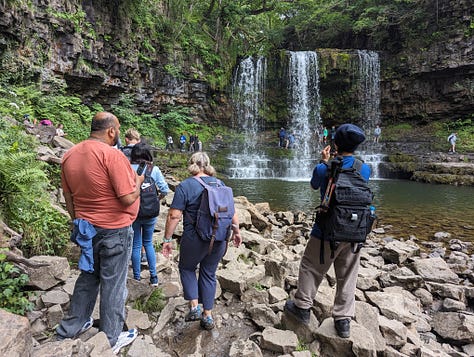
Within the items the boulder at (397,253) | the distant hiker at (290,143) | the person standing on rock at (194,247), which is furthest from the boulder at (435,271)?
the distant hiker at (290,143)

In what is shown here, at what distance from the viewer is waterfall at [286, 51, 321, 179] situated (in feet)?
78.0

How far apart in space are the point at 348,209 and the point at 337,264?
56 cm


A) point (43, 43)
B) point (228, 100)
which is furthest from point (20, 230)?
point (228, 100)

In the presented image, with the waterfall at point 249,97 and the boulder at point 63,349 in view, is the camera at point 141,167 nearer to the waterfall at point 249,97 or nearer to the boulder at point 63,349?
the boulder at point 63,349

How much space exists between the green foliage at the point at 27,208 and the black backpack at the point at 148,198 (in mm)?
1225

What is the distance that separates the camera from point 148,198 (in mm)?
3260

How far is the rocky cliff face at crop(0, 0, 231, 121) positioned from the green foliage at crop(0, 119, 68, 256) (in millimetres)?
10184

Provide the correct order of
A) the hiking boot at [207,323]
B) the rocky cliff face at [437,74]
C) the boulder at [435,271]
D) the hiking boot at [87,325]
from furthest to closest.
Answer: the rocky cliff face at [437,74]
the boulder at [435,271]
the hiking boot at [207,323]
the hiking boot at [87,325]

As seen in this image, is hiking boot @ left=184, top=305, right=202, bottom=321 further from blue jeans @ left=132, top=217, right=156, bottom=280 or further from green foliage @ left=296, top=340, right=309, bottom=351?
green foliage @ left=296, top=340, right=309, bottom=351

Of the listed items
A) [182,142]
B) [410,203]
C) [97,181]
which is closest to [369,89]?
[182,142]

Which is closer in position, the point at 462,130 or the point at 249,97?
the point at 462,130

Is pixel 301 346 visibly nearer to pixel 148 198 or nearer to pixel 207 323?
pixel 207 323

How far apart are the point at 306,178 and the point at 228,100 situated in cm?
1057

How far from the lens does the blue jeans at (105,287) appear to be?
7.30ft
